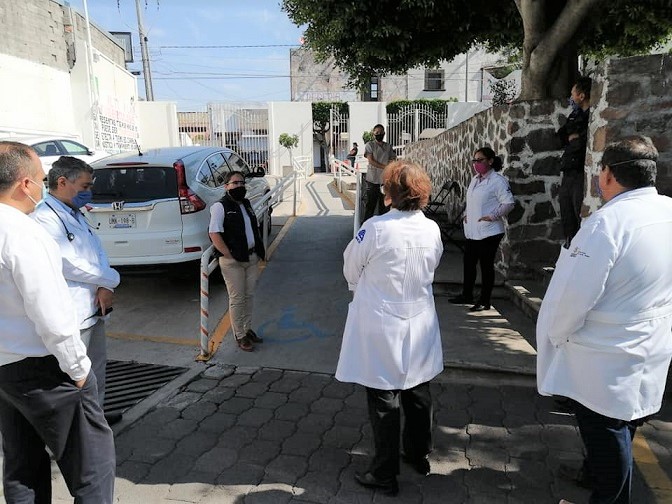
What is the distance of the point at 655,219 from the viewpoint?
212 cm

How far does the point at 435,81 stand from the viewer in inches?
1457

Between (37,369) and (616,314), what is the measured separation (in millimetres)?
2429

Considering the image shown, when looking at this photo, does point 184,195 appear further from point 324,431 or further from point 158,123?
point 158,123

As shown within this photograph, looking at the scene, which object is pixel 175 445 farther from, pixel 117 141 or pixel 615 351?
pixel 117 141

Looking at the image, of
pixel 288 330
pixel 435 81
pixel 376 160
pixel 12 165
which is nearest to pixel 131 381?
pixel 288 330

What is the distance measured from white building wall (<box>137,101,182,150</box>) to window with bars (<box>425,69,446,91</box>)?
62.1 feet

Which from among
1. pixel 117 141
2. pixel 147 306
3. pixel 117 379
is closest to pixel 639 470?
pixel 117 379

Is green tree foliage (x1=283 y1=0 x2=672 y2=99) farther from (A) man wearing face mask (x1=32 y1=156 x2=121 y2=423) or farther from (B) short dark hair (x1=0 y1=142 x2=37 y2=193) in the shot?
(B) short dark hair (x1=0 y1=142 x2=37 y2=193)

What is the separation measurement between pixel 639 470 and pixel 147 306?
5126 mm

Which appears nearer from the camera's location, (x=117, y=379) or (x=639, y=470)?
(x=639, y=470)

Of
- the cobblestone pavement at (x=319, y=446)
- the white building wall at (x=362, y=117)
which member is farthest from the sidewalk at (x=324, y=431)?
the white building wall at (x=362, y=117)

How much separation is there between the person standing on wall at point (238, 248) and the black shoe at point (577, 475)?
2823 mm

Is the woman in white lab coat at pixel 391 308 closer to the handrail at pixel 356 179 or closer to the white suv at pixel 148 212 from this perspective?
the handrail at pixel 356 179

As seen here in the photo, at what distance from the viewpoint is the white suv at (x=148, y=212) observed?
18.9 feet
